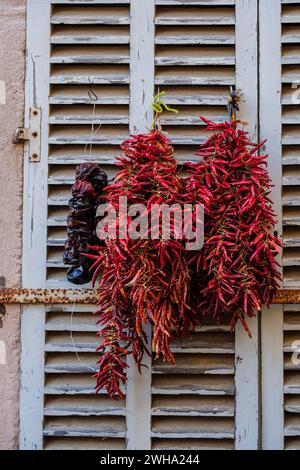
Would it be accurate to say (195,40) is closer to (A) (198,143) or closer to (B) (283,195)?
(A) (198,143)

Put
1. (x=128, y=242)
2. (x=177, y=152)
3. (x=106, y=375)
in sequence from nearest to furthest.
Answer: (x=128, y=242) < (x=106, y=375) < (x=177, y=152)

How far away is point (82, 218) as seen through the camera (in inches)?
98.7

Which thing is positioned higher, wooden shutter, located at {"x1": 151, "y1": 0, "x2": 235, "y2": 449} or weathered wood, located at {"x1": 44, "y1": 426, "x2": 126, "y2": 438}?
wooden shutter, located at {"x1": 151, "y1": 0, "x2": 235, "y2": 449}

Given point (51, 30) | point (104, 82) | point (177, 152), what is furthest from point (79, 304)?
point (51, 30)

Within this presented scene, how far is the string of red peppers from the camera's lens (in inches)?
91.4

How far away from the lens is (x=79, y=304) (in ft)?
8.66

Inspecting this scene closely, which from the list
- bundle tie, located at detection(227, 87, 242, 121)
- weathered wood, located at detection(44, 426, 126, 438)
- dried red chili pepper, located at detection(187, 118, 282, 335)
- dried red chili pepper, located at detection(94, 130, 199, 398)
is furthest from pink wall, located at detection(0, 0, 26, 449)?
bundle tie, located at detection(227, 87, 242, 121)

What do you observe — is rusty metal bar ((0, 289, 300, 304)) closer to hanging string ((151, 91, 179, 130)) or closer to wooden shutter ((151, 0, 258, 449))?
wooden shutter ((151, 0, 258, 449))

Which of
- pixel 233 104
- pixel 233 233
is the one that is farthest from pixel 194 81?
pixel 233 233

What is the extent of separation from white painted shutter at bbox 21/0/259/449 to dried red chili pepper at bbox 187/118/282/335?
0.21m

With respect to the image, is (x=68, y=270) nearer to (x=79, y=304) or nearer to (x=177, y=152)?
(x=79, y=304)

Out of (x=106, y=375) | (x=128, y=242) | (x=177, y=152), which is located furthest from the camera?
(x=177, y=152)
